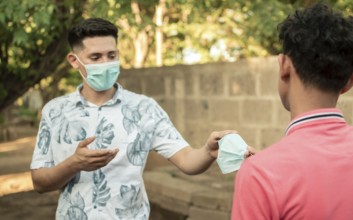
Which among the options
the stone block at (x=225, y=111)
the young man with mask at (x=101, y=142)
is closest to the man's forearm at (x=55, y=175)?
the young man with mask at (x=101, y=142)

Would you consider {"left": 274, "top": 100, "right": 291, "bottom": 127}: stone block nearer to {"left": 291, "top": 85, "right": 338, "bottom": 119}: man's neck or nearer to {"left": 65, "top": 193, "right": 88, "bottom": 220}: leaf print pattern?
{"left": 65, "top": 193, "right": 88, "bottom": 220}: leaf print pattern

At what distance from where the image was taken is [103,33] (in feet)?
8.57


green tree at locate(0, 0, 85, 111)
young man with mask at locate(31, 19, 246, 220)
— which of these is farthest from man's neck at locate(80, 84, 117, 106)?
green tree at locate(0, 0, 85, 111)

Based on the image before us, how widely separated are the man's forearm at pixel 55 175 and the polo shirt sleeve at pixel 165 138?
427mm

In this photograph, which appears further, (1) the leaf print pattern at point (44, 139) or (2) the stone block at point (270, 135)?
(2) the stone block at point (270, 135)

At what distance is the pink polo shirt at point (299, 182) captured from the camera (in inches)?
48.6

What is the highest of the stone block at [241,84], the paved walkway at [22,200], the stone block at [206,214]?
the stone block at [241,84]

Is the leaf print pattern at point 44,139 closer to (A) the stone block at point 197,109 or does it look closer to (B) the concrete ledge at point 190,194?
(B) the concrete ledge at point 190,194

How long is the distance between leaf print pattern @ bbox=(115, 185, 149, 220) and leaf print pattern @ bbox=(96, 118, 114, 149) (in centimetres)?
20

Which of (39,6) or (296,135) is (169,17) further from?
Answer: (296,135)

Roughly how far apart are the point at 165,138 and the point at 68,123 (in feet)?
1.42

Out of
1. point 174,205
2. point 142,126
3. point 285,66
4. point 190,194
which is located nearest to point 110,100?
point 142,126

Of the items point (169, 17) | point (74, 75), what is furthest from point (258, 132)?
point (169, 17)

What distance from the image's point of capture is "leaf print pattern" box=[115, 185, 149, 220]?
7.88 feet
